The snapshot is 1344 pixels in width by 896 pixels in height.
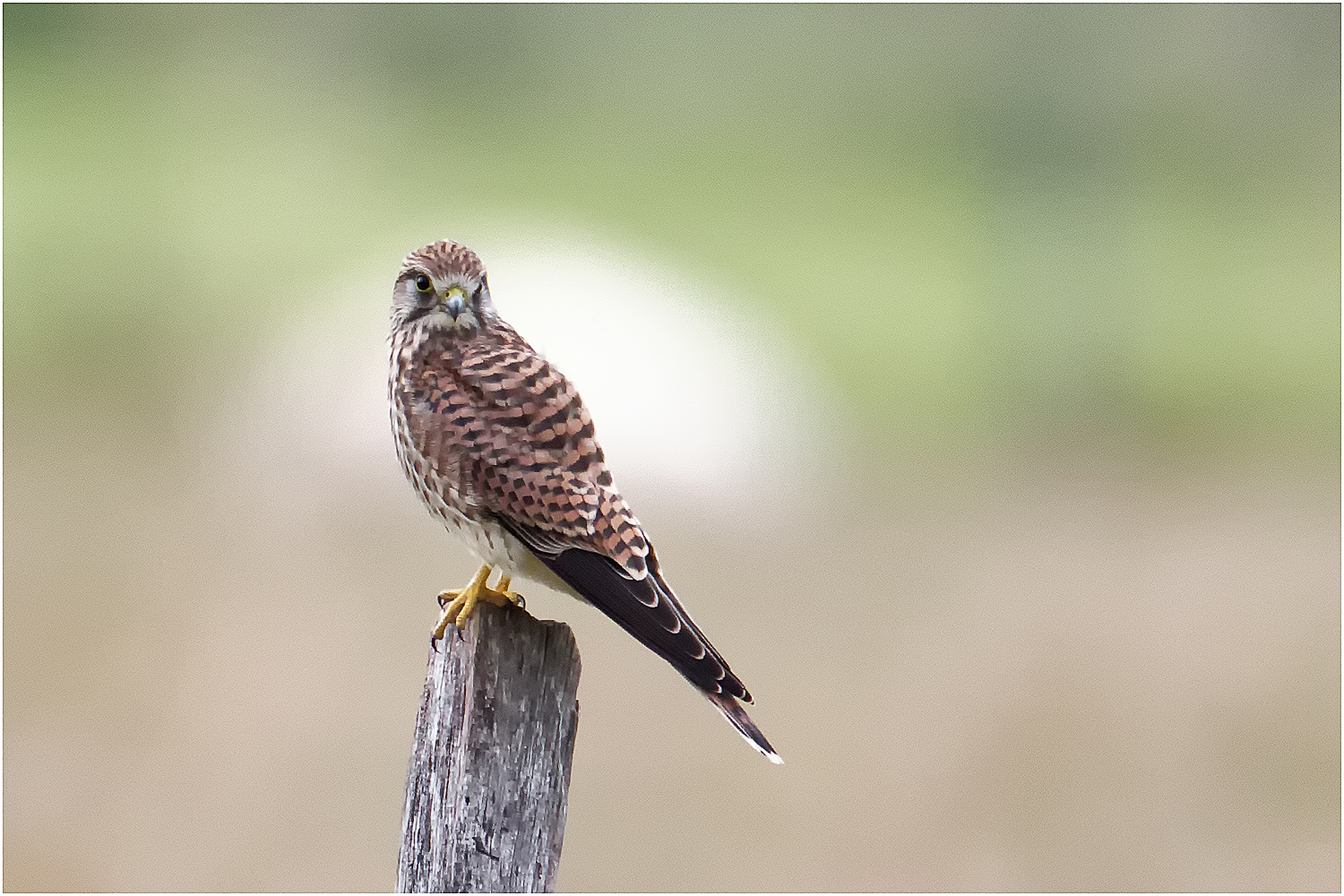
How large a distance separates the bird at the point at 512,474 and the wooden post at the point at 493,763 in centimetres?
31

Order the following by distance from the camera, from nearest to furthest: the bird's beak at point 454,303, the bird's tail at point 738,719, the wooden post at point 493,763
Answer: the wooden post at point 493,763, the bird's tail at point 738,719, the bird's beak at point 454,303

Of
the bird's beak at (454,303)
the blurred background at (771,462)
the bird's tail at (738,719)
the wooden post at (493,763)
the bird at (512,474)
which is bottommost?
the wooden post at (493,763)

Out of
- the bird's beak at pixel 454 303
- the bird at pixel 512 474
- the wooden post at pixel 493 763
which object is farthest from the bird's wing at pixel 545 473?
the wooden post at pixel 493 763

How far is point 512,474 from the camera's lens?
292 cm

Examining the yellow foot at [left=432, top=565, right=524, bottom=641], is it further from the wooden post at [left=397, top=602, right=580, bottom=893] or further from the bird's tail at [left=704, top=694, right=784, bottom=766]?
the bird's tail at [left=704, top=694, right=784, bottom=766]

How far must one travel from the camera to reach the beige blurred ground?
5840 mm

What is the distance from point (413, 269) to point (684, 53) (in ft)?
85.3

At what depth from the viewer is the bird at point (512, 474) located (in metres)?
2.80

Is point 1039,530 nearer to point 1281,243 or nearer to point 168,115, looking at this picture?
point 1281,243

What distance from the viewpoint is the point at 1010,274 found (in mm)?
17906

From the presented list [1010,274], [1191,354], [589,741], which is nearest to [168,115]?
[1010,274]

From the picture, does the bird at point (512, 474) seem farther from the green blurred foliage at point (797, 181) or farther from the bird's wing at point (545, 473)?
the green blurred foliage at point (797, 181)

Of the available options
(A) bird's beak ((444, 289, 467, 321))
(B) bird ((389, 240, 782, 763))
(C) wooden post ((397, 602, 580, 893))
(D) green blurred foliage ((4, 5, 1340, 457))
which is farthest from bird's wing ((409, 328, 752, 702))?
(D) green blurred foliage ((4, 5, 1340, 457))

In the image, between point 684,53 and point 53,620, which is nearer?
point 53,620
